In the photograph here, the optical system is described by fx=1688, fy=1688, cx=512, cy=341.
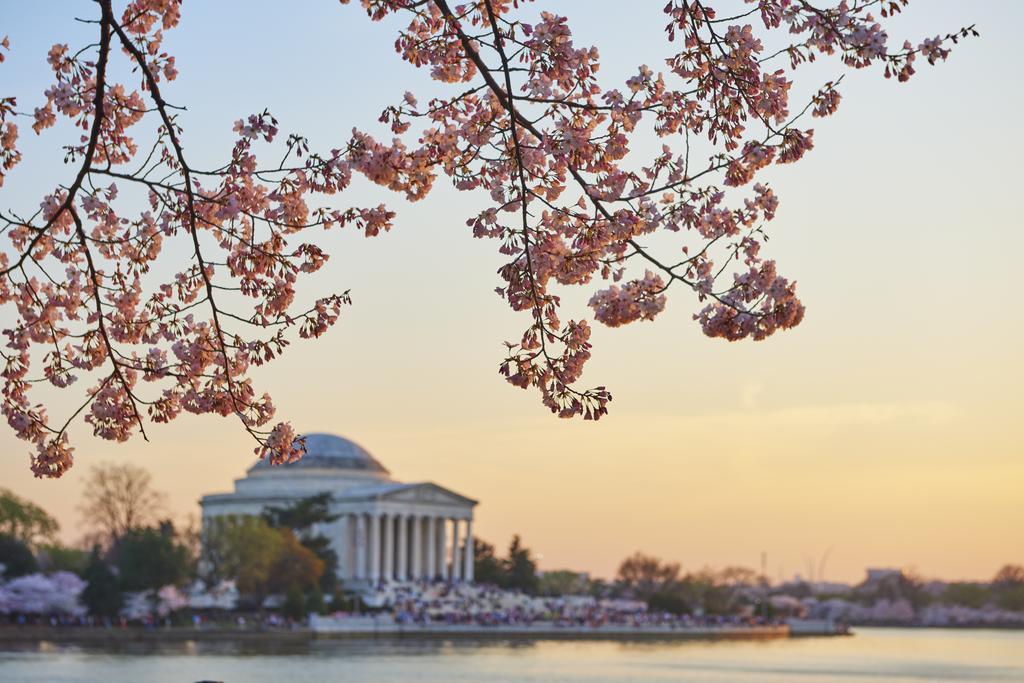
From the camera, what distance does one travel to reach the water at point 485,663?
196 ft

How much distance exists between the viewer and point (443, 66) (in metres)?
14.1

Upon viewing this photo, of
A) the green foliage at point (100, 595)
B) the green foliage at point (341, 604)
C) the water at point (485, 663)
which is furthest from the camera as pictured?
the green foliage at point (341, 604)

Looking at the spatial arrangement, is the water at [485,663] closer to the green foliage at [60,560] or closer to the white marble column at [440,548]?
the green foliage at [60,560]

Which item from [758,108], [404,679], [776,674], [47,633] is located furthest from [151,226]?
[47,633]

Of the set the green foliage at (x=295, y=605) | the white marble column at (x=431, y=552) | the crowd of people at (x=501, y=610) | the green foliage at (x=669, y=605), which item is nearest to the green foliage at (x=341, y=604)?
the crowd of people at (x=501, y=610)

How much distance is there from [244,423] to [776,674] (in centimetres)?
6088

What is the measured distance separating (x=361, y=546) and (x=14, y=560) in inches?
1766

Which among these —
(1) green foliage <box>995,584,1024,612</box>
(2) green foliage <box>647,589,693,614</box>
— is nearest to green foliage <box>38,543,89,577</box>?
(2) green foliage <box>647,589,693,614</box>

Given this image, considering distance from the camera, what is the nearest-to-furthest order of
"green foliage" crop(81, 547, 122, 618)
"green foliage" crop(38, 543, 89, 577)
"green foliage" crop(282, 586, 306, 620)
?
"green foliage" crop(81, 547, 122, 618) < "green foliage" crop(282, 586, 306, 620) < "green foliage" crop(38, 543, 89, 577)

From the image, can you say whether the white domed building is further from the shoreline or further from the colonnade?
the shoreline

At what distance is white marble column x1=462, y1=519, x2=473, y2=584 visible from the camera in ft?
470

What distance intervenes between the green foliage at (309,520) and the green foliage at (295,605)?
20.7 meters

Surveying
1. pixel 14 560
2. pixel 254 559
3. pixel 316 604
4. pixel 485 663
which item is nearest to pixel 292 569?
pixel 254 559

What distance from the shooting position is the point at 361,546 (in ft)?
452
